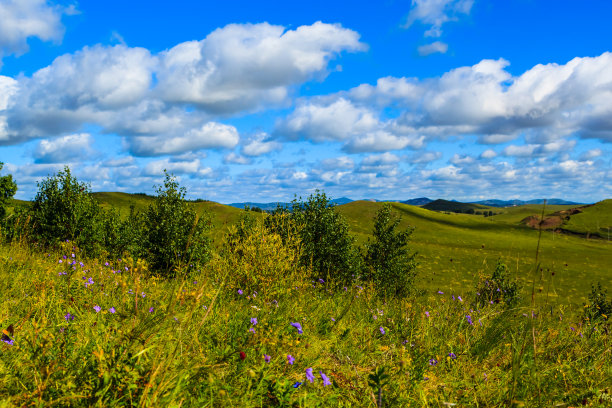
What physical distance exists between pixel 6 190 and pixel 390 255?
30573 millimetres

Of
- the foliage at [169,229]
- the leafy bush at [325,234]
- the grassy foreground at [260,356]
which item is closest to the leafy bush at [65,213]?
the foliage at [169,229]

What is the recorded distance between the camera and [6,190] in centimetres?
2806

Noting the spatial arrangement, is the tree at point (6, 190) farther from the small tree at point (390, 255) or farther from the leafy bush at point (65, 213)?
the small tree at point (390, 255)

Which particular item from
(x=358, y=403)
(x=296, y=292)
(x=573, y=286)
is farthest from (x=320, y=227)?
(x=573, y=286)

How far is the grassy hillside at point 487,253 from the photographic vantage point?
53.0 meters

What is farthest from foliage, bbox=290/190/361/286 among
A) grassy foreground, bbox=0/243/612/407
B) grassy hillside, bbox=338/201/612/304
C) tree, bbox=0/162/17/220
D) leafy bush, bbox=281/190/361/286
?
tree, bbox=0/162/17/220

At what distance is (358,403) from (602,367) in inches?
146

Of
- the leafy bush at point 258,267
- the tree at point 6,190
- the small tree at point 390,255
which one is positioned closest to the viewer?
the leafy bush at point 258,267

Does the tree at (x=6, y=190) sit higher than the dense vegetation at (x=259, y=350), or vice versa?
the tree at (x=6, y=190)

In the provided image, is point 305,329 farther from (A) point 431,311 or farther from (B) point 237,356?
(A) point 431,311

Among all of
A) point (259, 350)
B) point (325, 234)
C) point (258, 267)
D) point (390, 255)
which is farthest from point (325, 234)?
point (259, 350)

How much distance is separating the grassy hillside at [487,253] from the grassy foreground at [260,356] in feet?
95.4

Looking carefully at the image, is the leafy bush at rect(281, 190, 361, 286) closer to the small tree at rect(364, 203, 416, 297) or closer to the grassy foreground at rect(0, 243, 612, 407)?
the small tree at rect(364, 203, 416, 297)

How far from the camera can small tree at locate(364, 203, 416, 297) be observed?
3092cm
